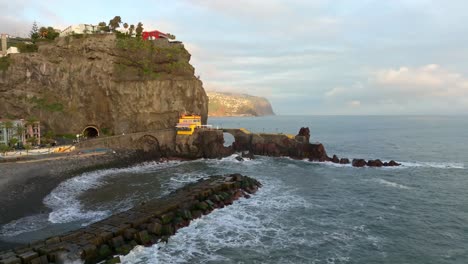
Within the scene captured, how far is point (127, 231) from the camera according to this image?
86.1ft

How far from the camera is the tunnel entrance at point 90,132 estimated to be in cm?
7280

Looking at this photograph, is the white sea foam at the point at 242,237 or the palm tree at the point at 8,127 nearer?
the white sea foam at the point at 242,237

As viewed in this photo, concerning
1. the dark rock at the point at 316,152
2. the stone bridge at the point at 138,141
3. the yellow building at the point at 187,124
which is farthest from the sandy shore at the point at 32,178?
the dark rock at the point at 316,152

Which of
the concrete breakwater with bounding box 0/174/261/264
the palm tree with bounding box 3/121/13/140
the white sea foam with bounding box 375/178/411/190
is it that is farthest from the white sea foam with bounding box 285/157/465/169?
the palm tree with bounding box 3/121/13/140

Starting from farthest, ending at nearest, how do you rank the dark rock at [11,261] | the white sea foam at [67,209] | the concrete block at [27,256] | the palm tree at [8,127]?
the palm tree at [8,127] → the white sea foam at [67,209] → the concrete block at [27,256] → the dark rock at [11,261]

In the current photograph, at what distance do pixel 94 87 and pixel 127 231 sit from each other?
Result: 52.8 metres

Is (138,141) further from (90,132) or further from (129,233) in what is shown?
A: (129,233)

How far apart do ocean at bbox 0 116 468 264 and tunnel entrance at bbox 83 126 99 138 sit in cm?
2177

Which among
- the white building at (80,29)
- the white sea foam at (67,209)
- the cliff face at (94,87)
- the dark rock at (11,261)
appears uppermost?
the white building at (80,29)

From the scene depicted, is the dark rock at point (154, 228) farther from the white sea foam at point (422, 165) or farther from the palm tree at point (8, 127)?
the palm tree at point (8, 127)

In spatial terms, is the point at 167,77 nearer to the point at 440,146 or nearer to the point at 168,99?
the point at 168,99

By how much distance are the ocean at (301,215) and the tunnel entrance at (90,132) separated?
2177 cm

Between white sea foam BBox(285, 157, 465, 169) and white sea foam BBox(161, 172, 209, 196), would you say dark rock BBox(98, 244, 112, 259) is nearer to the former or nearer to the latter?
white sea foam BBox(161, 172, 209, 196)

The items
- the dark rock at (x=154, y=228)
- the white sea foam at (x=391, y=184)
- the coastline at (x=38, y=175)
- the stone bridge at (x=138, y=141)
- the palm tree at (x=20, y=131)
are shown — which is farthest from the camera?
the stone bridge at (x=138, y=141)
